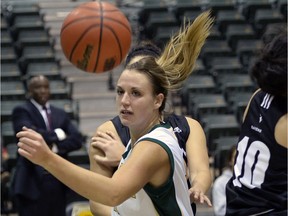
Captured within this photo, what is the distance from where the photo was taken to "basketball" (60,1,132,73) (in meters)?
5.37

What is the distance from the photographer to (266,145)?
2828 mm

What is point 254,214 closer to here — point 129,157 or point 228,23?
point 129,157

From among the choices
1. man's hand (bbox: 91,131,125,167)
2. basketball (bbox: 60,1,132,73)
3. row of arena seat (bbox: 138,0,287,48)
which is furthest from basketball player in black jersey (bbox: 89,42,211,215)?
row of arena seat (bbox: 138,0,287,48)

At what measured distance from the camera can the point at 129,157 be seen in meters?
2.45

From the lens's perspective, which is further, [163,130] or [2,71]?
[2,71]

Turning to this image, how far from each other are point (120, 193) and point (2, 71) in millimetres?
7531

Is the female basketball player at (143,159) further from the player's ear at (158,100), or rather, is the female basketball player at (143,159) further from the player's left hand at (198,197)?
the player's left hand at (198,197)

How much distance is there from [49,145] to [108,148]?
2.96m

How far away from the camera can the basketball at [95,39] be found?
17.6 feet

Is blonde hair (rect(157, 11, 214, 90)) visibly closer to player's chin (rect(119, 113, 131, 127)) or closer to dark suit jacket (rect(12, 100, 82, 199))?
player's chin (rect(119, 113, 131, 127))

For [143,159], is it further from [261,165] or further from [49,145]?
[49,145]

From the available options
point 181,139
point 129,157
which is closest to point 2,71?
point 181,139

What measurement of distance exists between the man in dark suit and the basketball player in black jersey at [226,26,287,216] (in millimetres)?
3056

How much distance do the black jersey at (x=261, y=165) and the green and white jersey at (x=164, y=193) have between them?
0.38 meters
